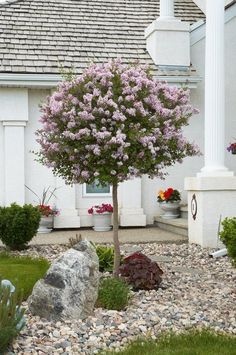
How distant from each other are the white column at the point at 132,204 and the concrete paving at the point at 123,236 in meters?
0.21

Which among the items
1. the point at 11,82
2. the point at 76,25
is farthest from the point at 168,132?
the point at 76,25

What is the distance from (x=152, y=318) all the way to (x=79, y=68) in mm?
8322

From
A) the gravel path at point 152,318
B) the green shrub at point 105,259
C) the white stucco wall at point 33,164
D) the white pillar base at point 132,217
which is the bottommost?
the gravel path at point 152,318

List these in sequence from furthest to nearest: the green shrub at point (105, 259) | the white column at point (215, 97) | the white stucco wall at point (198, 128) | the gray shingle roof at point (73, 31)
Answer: the white stucco wall at point (198, 128), the gray shingle roof at point (73, 31), the white column at point (215, 97), the green shrub at point (105, 259)

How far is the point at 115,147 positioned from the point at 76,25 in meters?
8.61

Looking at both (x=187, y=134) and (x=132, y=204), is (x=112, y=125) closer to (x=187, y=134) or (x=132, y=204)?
(x=132, y=204)

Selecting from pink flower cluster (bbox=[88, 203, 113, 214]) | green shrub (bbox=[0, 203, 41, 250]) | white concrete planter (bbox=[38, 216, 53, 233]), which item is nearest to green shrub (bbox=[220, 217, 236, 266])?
green shrub (bbox=[0, 203, 41, 250])

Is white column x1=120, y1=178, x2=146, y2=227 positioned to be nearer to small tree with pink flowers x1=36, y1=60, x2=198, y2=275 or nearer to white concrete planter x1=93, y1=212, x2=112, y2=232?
white concrete planter x1=93, y1=212, x2=112, y2=232

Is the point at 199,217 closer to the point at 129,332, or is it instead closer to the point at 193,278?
the point at 193,278

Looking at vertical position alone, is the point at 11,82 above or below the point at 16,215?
above

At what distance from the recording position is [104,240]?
1108 cm

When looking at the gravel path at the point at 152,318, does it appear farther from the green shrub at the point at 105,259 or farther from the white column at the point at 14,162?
the white column at the point at 14,162

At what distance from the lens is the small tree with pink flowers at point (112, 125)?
252 inches

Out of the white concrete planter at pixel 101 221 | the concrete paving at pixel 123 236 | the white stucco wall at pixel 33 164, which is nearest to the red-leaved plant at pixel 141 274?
the concrete paving at pixel 123 236
